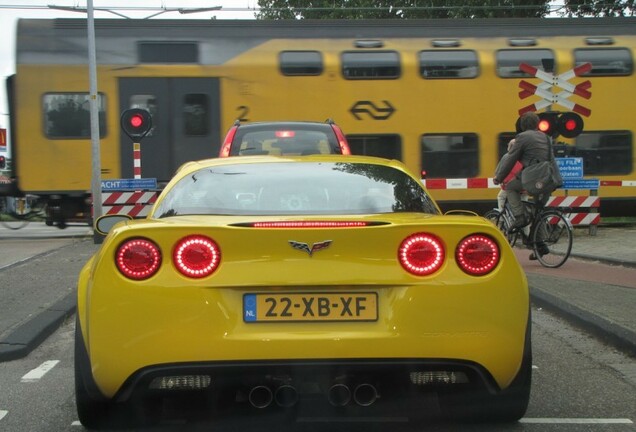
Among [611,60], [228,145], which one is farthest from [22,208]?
[611,60]

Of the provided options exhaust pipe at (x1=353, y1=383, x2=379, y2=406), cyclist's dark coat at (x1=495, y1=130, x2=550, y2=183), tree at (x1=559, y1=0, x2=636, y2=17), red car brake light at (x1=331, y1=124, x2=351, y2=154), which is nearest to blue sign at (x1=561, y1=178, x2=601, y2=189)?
cyclist's dark coat at (x1=495, y1=130, x2=550, y2=183)

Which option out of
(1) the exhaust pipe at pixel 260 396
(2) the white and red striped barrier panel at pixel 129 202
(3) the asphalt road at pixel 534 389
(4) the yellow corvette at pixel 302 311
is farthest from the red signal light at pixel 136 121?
(1) the exhaust pipe at pixel 260 396

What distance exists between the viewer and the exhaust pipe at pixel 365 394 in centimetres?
365

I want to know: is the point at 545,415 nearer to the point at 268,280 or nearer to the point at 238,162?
the point at 268,280

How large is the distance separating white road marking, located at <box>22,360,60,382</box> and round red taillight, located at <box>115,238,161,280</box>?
2.06m

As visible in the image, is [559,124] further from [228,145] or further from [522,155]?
[228,145]

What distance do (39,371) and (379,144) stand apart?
1276cm

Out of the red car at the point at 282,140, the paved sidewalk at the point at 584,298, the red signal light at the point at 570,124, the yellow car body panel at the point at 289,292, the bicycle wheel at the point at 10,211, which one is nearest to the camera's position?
the yellow car body panel at the point at 289,292

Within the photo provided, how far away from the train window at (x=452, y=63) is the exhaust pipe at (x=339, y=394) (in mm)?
14705

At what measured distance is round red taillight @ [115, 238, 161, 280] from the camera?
358 cm

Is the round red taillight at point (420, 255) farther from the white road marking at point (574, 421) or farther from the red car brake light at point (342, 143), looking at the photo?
the red car brake light at point (342, 143)

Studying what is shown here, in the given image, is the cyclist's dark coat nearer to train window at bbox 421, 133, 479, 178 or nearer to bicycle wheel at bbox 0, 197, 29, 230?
train window at bbox 421, 133, 479, 178

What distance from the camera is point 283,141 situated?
942 centimetres

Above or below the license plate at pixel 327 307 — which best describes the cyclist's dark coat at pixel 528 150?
above
